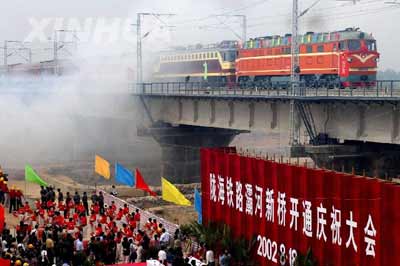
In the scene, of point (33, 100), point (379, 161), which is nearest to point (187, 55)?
point (33, 100)

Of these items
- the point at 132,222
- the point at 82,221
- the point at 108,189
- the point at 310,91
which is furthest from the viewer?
the point at 108,189

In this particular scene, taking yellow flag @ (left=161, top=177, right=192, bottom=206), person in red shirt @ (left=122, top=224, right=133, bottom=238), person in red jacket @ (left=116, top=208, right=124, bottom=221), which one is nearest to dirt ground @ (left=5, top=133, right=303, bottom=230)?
person in red jacket @ (left=116, top=208, right=124, bottom=221)

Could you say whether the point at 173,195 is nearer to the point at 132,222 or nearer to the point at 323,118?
the point at 132,222

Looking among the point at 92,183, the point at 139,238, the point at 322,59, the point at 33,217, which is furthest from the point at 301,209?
the point at 92,183

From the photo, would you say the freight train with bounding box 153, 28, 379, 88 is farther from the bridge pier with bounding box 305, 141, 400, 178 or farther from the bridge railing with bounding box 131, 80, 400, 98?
the bridge pier with bounding box 305, 141, 400, 178

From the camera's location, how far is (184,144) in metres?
45.4

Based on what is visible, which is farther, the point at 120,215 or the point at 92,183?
the point at 92,183

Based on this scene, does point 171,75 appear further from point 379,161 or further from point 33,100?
point 379,161

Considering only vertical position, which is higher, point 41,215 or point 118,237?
point 118,237

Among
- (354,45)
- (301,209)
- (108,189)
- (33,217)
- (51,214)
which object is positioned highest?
(354,45)

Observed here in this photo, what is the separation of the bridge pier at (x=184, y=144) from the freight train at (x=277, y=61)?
3.68 metres

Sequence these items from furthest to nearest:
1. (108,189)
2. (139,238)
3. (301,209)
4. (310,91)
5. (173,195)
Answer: (108,189), (310,91), (173,195), (139,238), (301,209)

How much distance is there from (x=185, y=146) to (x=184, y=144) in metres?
0.14

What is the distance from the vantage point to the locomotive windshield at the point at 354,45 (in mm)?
38094
